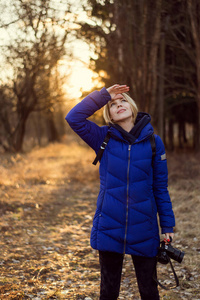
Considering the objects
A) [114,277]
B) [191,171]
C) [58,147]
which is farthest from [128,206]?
[58,147]

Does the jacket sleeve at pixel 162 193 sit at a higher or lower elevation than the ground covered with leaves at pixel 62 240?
higher

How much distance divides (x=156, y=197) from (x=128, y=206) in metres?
0.25

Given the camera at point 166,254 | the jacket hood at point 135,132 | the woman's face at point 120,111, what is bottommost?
the camera at point 166,254

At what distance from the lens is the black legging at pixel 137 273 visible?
249cm

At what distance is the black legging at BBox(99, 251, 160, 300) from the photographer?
2.49m

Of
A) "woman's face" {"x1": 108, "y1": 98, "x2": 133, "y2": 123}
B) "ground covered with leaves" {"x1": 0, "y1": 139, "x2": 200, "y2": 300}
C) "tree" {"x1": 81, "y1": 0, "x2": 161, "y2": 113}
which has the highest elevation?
"tree" {"x1": 81, "y1": 0, "x2": 161, "y2": 113}

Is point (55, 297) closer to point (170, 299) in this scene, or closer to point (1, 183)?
point (170, 299)

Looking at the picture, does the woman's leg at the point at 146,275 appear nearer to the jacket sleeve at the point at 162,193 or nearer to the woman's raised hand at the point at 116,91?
the jacket sleeve at the point at 162,193

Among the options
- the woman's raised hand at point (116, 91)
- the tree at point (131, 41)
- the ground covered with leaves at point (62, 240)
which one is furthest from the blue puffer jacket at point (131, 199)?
the tree at point (131, 41)

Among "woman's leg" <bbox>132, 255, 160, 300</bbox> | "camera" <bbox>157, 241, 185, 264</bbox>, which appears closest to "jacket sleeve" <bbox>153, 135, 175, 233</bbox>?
"camera" <bbox>157, 241, 185, 264</bbox>

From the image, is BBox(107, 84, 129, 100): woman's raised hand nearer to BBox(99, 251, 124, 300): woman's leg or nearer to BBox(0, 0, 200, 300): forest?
BBox(99, 251, 124, 300): woman's leg

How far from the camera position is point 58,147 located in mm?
22250

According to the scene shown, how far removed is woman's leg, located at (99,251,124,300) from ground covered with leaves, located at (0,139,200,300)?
116 cm

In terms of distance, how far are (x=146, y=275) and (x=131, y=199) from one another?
1.96 ft
